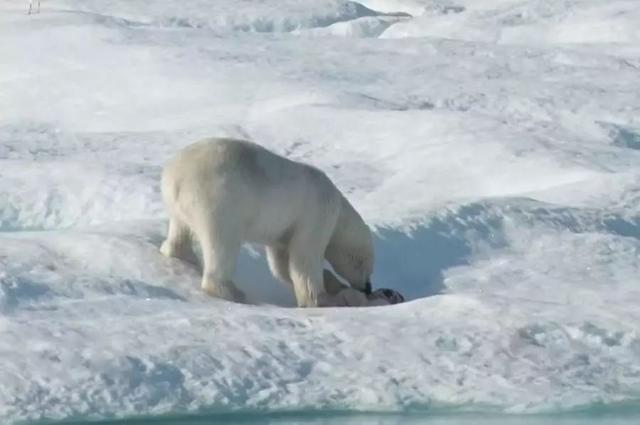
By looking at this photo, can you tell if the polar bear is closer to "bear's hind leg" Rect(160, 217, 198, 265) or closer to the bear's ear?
"bear's hind leg" Rect(160, 217, 198, 265)

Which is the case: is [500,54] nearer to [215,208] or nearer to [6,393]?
[215,208]

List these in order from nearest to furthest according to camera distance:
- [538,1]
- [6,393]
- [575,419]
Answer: [6,393], [575,419], [538,1]

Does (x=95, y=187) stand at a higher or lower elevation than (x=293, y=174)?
lower

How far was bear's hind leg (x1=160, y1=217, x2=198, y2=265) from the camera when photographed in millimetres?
6207

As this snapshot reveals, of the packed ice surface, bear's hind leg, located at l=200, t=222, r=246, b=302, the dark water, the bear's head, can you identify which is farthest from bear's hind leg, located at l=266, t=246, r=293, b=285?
the dark water

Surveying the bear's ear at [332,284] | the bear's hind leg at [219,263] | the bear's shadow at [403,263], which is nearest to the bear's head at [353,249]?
the bear's ear at [332,284]

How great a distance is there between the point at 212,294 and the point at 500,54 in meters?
9.22

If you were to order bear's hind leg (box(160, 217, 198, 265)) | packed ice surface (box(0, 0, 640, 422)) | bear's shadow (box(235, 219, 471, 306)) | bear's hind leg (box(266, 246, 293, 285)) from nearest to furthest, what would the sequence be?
packed ice surface (box(0, 0, 640, 422)) < bear's hind leg (box(160, 217, 198, 265)) < bear's hind leg (box(266, 246, 293, 285)) < bear's shadow (box(235, 219, 471, 306))

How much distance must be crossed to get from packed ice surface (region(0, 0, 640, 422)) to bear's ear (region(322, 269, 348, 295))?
9.5 inches

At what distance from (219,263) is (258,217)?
25cm

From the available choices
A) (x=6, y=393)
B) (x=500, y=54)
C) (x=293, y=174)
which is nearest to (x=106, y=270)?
(x=293, y=174)

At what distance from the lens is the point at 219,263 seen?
5.93 meters

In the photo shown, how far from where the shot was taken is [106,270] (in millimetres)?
5973

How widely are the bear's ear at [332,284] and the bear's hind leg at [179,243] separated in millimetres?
629
